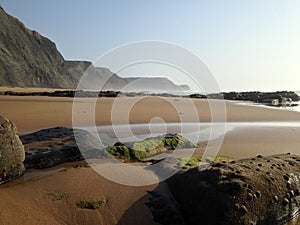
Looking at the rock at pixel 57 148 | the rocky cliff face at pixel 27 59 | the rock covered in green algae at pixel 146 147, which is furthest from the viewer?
the rocky cliff face at pixel 27 59

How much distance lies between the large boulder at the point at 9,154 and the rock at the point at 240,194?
2546 mm

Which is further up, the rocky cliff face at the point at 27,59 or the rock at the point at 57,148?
the rocky cliff face at the point at 27,59

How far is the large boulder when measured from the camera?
466 cm

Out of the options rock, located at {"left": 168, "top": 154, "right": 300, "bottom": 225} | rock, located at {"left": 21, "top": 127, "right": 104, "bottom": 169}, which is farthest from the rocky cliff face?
rock, located at {"left": 168, "top": 154, "right": 300, "bottom": 225}

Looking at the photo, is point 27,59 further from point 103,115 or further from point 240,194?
point 240,194

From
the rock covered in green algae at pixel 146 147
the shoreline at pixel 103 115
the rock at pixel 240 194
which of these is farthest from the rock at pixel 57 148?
the shoreline at pixel 103 115

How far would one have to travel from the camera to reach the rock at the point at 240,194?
366 centimetres

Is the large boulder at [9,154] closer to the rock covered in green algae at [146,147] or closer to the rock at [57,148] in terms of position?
the rock at [57,148]

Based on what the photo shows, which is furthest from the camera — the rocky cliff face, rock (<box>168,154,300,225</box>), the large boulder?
the rocky cliff face

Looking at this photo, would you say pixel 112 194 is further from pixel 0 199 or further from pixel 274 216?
pixel 274 216

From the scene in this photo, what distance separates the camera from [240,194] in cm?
376

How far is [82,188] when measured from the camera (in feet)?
15.4

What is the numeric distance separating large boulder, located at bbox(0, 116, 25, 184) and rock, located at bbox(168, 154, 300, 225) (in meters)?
2.55

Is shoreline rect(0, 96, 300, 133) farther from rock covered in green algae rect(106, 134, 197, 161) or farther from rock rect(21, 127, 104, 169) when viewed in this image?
rock covered in green algae rect(106, 134, 197, 161)
